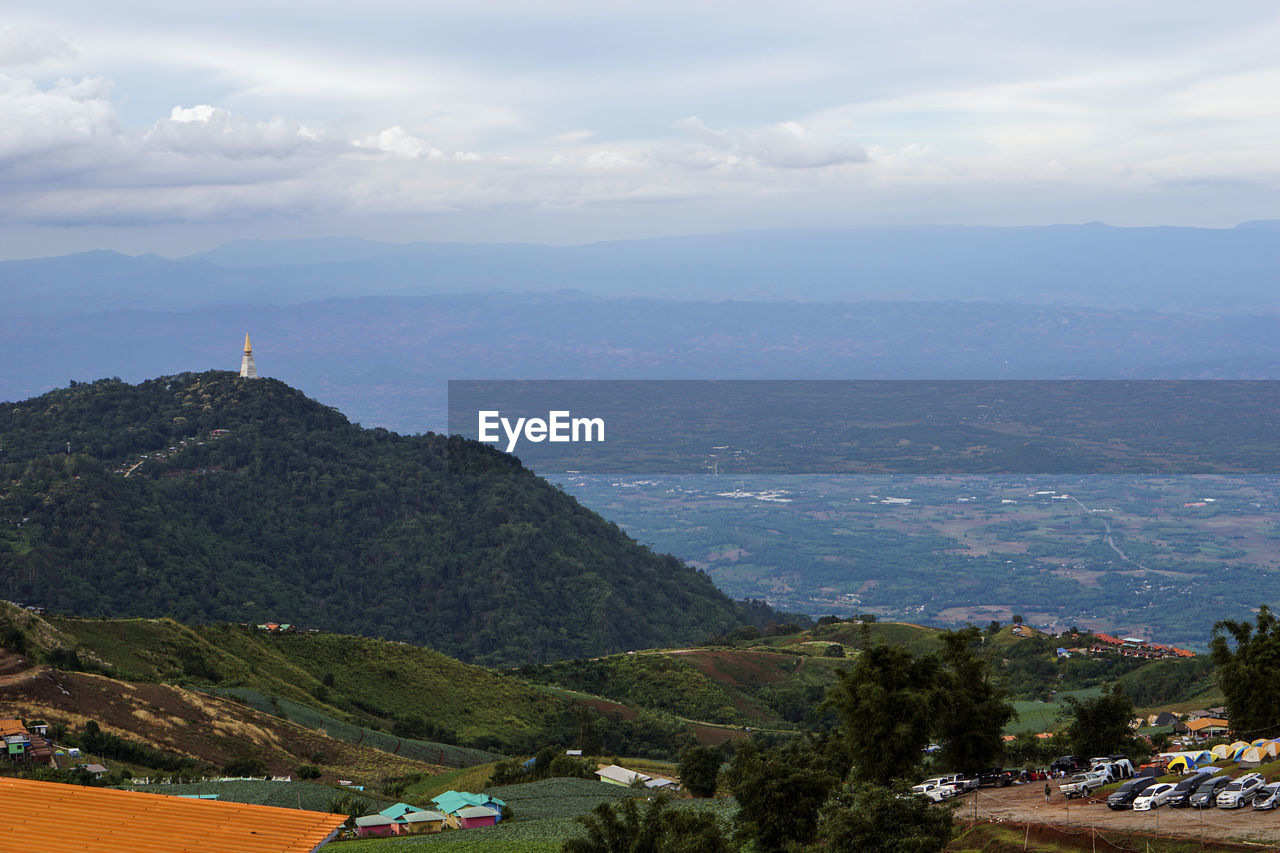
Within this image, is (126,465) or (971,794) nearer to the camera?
(971,794)

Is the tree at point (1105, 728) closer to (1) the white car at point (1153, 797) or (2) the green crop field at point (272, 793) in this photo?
(1) the white car at point (1153, 797)

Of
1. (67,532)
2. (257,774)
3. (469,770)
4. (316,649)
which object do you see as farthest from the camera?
(67,532)

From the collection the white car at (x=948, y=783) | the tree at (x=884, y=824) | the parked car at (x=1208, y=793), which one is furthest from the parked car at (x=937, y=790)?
the tree at (x=884, y=824)

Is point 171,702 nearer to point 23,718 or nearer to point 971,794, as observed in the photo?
point 23,718

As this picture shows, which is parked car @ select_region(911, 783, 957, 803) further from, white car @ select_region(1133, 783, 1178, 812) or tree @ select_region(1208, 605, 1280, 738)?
tree @ select_region(1208, 605, 1280, 738)

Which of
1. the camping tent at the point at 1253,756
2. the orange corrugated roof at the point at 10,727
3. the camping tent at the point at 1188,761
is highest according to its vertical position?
the camping tent at the point at 1253,756

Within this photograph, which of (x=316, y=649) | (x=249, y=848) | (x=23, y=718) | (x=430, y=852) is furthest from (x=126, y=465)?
(x=249, y=848)

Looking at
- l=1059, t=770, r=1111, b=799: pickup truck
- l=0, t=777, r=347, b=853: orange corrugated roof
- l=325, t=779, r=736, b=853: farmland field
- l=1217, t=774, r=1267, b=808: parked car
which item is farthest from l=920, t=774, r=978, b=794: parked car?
l=0, t=777, r=347, b=853: orange corrugated roof
